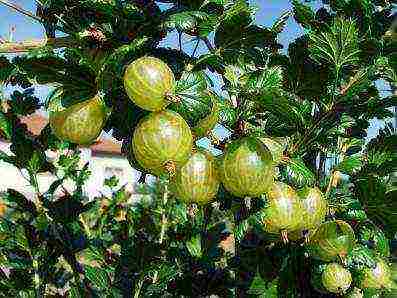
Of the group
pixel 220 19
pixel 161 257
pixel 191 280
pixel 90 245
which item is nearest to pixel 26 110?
pixel 90 245

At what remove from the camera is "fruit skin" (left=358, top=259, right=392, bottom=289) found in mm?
2246

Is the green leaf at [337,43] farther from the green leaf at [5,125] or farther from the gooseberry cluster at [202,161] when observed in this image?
the green leaf at [5,125]

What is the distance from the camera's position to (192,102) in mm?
1641

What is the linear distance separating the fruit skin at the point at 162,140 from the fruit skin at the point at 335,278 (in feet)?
2.57

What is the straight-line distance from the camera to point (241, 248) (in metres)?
2.44

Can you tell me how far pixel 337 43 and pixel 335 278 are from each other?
840mm

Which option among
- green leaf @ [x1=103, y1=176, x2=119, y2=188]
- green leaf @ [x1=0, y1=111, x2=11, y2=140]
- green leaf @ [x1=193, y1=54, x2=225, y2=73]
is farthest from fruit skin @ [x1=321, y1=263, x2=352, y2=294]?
green leaf @ [x1=103, y1=176, x2=119, y2=188]

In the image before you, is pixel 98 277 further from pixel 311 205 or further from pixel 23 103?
pixel 311 205

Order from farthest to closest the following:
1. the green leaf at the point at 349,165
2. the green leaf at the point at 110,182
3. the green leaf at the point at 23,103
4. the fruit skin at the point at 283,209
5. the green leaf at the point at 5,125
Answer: the green leaf at the point at 110,182 → the green leaf at the point at 23,103 → the green leaf at the point at 5,125 → the green leaf at the point at 349,165 → the fruit skin at the point at 283,209

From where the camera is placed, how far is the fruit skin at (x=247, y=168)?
1.66 m

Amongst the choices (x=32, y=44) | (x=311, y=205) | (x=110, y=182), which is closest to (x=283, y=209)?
(x=311, y=205)

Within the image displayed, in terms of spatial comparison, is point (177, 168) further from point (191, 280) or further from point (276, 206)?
point (191, 280)

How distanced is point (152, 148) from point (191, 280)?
70.3 inches

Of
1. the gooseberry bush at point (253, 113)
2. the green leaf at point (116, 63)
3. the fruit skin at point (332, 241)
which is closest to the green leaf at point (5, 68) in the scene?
the gooseberry bush at point (253, 113)
